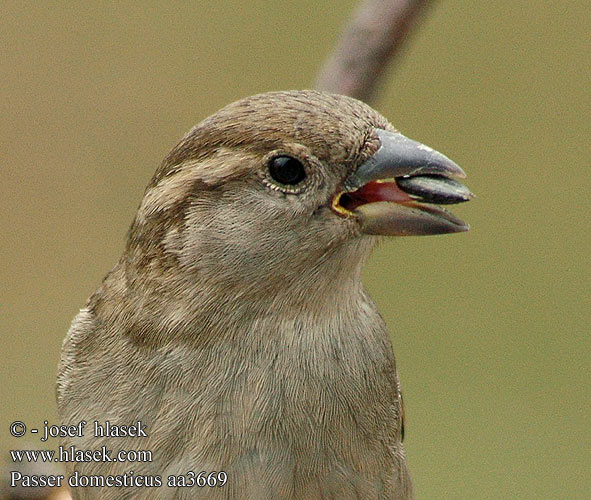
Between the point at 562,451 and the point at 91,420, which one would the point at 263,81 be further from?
the point at 91,420

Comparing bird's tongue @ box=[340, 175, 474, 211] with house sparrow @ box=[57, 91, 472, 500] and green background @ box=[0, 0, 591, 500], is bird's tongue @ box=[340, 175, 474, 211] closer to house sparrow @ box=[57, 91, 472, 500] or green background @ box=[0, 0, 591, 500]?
house sparrow @ box=[57, 91, 472, 500]

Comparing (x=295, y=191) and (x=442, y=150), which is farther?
(x=442, y=150)

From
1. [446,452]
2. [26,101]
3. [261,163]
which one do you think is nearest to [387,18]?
[261,163]

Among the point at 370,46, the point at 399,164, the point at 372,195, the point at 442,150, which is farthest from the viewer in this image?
the point at 442,150

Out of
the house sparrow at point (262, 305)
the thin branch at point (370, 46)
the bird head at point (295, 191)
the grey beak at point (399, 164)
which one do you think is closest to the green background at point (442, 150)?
the thin branch at point (370, 46)

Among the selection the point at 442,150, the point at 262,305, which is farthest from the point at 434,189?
the point at 442,150

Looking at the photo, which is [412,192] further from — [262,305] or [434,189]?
[262,305]

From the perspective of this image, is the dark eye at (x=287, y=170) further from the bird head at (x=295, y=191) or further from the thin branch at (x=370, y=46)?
the thin branch at (x=370, y=46)

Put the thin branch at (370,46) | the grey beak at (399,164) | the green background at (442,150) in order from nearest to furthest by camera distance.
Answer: the grey beak at (399,164), the thin branch at (370,46), the green background at (442,150)

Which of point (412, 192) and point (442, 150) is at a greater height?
point (442, 150)
